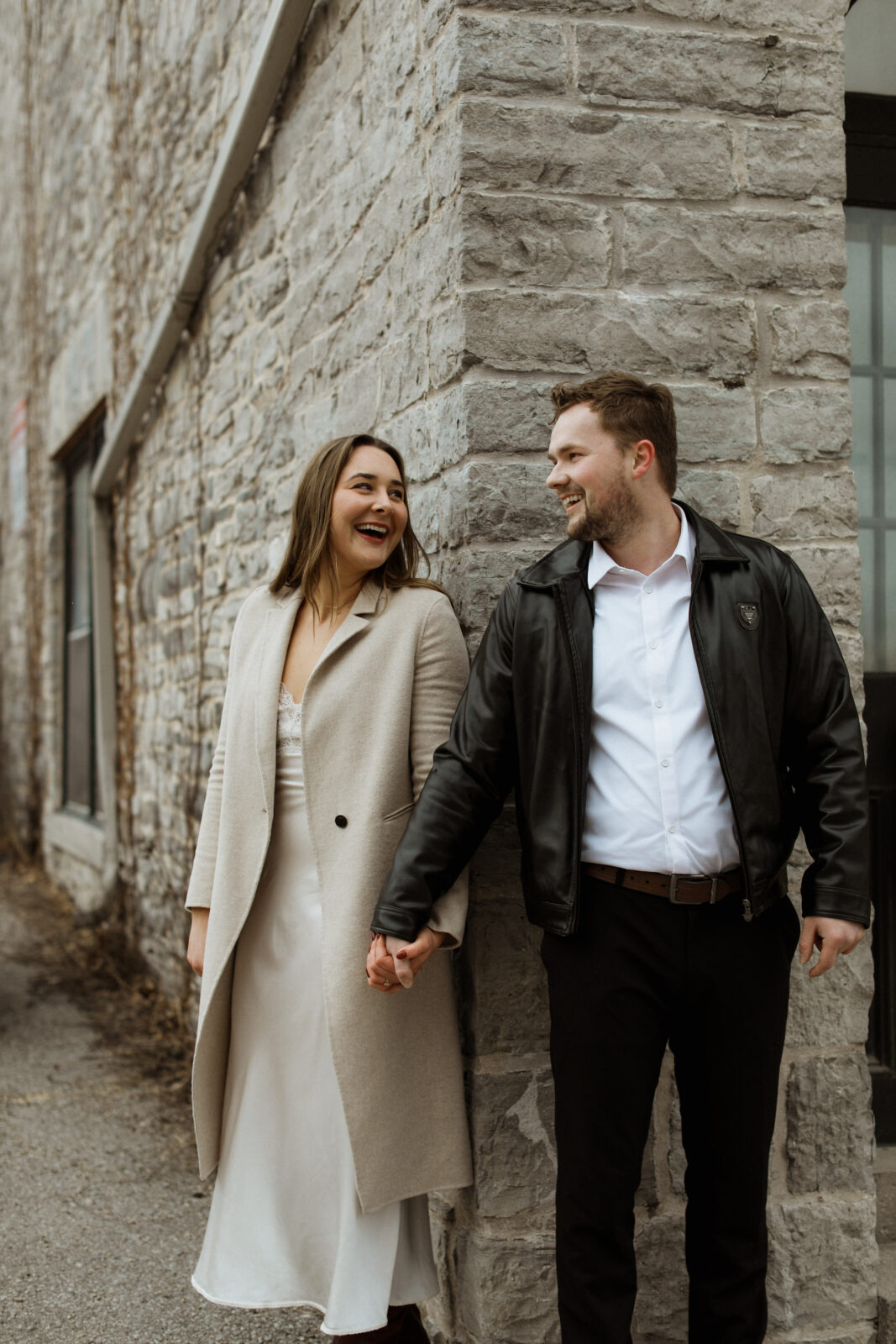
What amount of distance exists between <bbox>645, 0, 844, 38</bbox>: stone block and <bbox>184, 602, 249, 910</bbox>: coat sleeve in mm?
1823

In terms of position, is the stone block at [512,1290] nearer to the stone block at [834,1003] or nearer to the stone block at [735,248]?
the stone block at [834,1003]

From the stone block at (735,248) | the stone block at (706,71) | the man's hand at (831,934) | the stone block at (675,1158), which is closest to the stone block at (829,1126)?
the stone block at (675,1158)

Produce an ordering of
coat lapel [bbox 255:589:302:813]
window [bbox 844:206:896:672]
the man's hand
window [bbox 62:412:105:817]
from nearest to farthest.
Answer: the man's hand
coat lapel [bbox 255:589:302:813]
window [bbox 844:206:896:672]
window [bbox 62:412:105:817]

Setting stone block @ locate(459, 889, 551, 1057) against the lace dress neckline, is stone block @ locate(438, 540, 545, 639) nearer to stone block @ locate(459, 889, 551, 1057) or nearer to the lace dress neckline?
stone block @ locate(459, 889, 551, 1057)

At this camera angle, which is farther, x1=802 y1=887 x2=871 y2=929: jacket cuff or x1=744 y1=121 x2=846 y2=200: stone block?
x1=744 y1=121 x2=846 y2=200: stone block

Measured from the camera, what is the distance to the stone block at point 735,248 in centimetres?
288

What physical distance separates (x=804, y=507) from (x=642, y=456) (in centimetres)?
75

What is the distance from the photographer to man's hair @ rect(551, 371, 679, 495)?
2.37 meters

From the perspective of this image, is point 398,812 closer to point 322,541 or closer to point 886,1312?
point 322,541

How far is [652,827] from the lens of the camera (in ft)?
7.55

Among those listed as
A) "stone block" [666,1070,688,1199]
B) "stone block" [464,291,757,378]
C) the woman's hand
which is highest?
"stone block" [464,291,757,378]

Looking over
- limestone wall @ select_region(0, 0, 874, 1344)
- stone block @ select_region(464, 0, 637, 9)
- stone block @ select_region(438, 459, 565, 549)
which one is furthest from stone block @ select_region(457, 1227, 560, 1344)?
stone block @ select_region(464, 0, 637, 9)

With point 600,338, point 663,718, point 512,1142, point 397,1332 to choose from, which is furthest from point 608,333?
point 397,1332

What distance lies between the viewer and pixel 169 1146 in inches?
170
